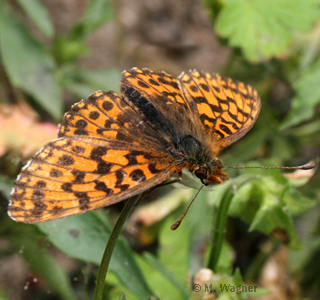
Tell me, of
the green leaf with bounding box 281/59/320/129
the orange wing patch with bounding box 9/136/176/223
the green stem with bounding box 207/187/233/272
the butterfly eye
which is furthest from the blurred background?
the orange wing patch with bounding box 9/136/176/223

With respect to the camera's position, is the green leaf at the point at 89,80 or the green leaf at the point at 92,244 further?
the green leaf at the point at 89,80

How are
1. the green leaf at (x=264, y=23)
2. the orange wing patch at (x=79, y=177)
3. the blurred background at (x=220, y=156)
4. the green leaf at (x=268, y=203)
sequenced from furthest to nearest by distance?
the green leaf at (x=264, y=23) < the blurred background at (x=220, y=156) < the green leaf at (x=268, y=203) < the orange wing patch at (x=79, y=177)

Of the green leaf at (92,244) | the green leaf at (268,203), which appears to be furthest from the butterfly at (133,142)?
the green leaf at (92,244)

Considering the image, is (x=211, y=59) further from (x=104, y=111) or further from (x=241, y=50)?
(x=104, y=111)

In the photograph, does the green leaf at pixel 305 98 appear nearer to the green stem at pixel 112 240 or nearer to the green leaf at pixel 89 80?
the green leaf at pixel 89 80

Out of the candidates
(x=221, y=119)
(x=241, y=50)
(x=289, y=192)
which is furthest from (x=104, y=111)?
(x=241, y=50)

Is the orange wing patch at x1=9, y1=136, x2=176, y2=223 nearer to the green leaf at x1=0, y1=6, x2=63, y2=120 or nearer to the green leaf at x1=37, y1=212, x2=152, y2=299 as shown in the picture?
the green leaf at x1=37, y1=212, x2=152, y2=299

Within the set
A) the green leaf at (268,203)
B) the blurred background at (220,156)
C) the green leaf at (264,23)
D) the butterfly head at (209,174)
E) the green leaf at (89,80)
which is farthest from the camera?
the green leaf at (89,80)
